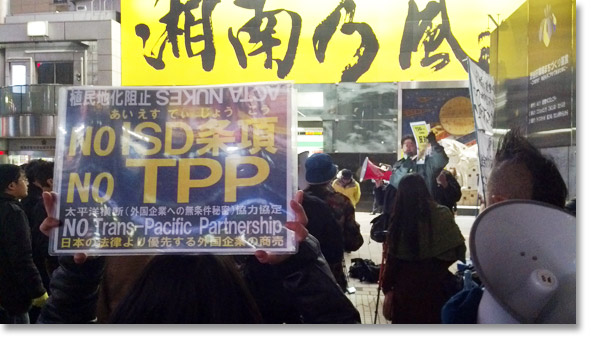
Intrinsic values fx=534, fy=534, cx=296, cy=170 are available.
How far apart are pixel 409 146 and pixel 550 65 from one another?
2.67ft

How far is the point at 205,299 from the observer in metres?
1.86

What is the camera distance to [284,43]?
290 cm

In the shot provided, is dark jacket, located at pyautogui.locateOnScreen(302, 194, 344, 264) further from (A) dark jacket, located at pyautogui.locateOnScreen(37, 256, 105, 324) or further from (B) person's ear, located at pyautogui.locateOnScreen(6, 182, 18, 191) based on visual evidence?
(B) person's ear, located at pyautogui.locateOnScreen(6, 182, 18, 191)

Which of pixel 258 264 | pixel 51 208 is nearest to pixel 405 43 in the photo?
pixel 258 264

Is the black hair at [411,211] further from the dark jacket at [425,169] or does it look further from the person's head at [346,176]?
the person's head at [346,176]

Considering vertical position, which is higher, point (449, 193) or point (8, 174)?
point (8, 174)

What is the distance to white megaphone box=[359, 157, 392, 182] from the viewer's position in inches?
111

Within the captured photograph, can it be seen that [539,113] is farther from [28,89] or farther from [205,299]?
[28,89]

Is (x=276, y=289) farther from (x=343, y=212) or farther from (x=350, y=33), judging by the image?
(x=350, y=33)

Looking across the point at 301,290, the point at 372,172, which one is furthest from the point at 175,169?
the point at 372,172

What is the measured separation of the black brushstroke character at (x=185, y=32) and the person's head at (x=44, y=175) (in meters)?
0.76

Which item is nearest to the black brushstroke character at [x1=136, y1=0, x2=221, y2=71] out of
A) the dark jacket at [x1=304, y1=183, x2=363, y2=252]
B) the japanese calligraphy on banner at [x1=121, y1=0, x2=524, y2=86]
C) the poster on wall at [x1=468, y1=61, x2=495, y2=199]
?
the japanese calligraphy on banner at [x1=121, y1=0, x2=524, y2=86]

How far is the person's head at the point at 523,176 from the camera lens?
263 cm

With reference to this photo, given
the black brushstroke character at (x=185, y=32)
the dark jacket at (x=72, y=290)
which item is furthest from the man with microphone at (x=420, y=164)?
the dark jacket at (x=72, y=290)
